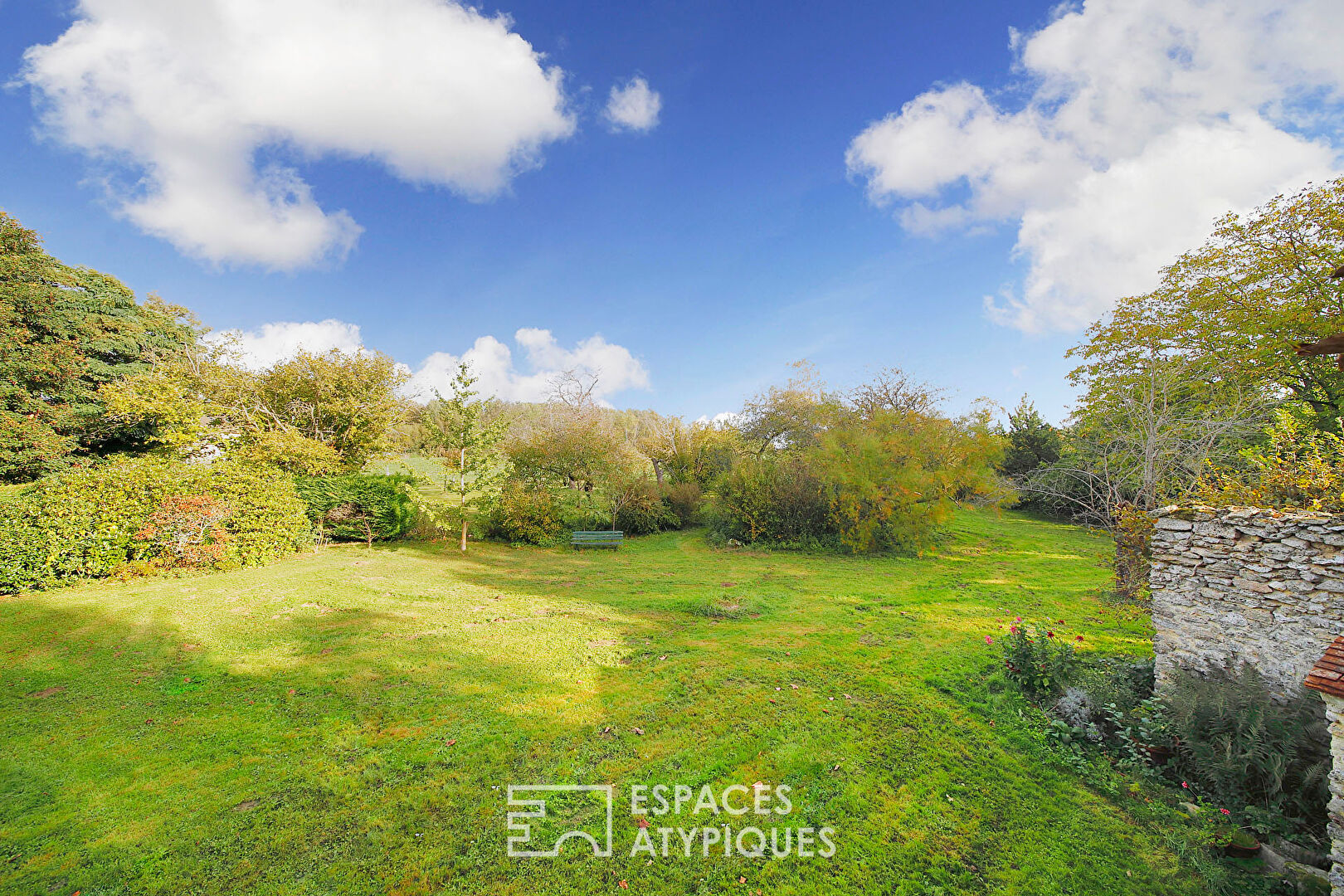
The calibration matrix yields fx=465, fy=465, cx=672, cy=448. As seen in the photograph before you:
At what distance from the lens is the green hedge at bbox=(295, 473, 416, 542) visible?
13.8 meters

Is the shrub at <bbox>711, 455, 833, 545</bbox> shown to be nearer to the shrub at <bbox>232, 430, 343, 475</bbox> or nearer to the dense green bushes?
the dense green bushes

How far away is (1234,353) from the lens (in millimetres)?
12844

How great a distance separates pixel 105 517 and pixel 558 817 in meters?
11.0

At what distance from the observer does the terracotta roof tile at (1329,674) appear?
2.77 meters

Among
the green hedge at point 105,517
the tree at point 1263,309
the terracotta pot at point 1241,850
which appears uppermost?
the tree at point 1263,309

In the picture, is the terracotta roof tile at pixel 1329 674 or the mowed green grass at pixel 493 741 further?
the mowed green grass at pixel 493 741

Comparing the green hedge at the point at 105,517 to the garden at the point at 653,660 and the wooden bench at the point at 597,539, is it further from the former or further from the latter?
the wooden bench at the point at 597,539

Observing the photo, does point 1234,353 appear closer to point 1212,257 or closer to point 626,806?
point 1212,257

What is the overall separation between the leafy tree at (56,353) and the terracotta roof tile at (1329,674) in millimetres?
31291

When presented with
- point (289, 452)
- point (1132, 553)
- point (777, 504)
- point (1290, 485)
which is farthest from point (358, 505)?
point (1290, 485)

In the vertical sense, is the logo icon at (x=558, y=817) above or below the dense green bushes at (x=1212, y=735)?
below

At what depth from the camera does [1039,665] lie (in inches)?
214

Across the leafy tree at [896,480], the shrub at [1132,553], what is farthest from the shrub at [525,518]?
the shrub at [1132,553]

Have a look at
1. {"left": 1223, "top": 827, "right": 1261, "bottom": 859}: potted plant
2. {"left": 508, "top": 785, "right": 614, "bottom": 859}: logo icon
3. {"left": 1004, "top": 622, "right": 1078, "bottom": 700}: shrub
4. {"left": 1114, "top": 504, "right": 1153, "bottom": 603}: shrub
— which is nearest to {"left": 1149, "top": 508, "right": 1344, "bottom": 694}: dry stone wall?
{"left": 1114, "top": 504, "right": 1153, "bottom": 603}: shrub
